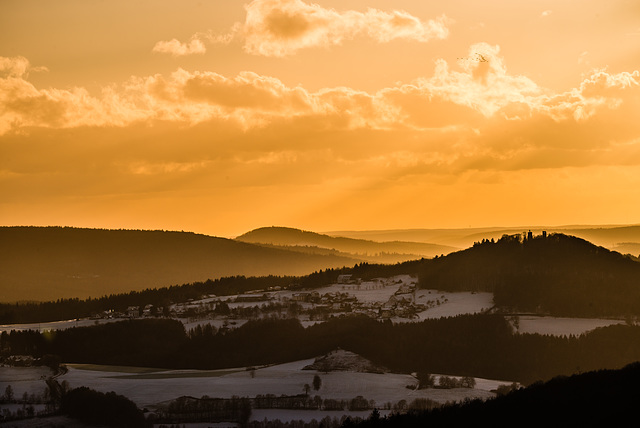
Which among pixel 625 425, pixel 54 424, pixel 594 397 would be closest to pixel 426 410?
pixel 594 397

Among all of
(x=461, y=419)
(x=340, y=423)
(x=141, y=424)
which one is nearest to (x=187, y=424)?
(x=141, y=424)

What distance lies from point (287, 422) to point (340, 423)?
22.5 feet

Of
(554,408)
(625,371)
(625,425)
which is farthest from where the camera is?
(625,371)

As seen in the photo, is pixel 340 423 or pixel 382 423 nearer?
pixel 382 423

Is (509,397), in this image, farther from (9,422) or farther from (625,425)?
(9,422)

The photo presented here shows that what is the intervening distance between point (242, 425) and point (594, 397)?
45.7m

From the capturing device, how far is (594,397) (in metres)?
176

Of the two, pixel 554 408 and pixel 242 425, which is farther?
pixel 242 425

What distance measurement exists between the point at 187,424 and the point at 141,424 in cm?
597

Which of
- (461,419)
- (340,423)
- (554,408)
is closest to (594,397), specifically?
(554,408)

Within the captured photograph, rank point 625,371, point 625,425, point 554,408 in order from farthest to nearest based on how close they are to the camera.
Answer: point 625,371, point 554,408, point 625,425

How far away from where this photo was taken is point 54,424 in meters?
195

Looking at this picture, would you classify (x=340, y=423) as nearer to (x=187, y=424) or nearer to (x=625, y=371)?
(x=187, y=424)

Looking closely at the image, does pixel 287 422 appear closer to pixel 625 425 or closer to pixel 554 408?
pixel 554 408
